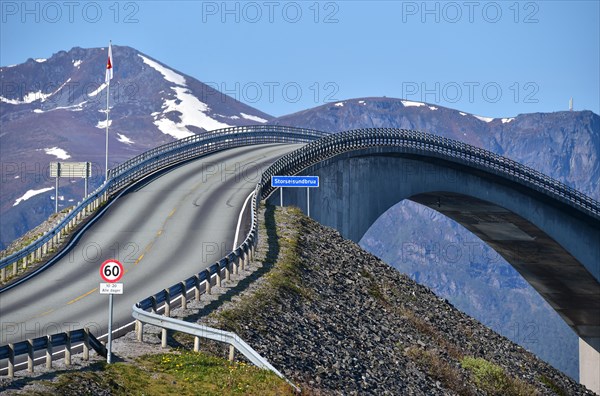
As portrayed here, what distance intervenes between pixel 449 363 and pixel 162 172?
34.5 metres

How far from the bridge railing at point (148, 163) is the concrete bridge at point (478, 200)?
9.67 meters

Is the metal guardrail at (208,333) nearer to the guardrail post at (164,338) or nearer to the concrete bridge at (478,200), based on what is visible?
the guardrail post at (164,338)

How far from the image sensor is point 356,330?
3628 cm

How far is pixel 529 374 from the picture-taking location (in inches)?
1773

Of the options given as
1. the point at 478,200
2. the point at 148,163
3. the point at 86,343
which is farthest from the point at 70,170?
the point at 478,200

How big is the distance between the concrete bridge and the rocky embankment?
42.9 ft

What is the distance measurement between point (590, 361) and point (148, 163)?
57330 millimetres

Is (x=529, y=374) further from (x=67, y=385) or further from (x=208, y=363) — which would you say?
(x=67, y=385)

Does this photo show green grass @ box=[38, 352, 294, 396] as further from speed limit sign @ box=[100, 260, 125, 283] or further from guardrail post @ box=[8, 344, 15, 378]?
speed limit sign @ box=[100, 260, 125, 283]

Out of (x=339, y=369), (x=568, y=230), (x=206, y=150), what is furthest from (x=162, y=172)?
(x=568, y=230)

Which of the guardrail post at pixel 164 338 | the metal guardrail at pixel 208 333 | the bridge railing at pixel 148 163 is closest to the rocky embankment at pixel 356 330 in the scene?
the metal guardrail at pixel 208 333

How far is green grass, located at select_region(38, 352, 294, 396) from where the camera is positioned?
22.3 meters

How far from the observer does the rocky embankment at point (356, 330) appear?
98.8 ft

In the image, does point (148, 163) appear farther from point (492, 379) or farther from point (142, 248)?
point (492, 379)
